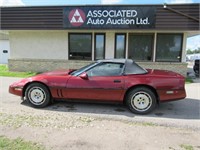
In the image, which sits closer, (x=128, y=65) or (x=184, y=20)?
(x=128, y=65)

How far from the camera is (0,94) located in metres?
6.38

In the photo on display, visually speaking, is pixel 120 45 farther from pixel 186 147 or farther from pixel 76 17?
pixel 186 147

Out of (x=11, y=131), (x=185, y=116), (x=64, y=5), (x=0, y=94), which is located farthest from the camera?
(x=64, y=5)

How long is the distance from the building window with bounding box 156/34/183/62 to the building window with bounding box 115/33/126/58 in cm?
205

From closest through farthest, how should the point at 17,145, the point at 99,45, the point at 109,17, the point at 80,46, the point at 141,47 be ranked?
the point at 17,145 < the point at 109,17 < the point at 141,47 < the point at 99,45 < the point at 80,46

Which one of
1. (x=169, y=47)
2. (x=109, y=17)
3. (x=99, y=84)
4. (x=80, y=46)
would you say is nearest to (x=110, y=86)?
(x=99, y=84)

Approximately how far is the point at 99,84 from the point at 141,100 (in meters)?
1.17

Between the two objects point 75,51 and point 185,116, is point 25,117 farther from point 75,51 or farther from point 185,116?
point 75,51

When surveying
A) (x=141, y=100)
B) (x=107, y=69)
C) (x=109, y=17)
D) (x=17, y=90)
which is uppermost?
(x=109, y=17)

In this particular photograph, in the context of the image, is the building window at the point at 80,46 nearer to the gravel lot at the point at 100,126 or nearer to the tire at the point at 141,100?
the gravel lot at the point at 100,126

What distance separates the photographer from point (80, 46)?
1151 centimetres

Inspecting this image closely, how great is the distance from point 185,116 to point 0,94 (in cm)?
597

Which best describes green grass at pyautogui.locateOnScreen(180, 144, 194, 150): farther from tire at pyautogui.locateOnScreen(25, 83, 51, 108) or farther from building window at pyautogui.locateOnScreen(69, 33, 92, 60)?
building window at pyautogui.locateOnScreen(69, 33, 92, 60)

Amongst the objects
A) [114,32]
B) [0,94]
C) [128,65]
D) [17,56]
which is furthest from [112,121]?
[17,56]
